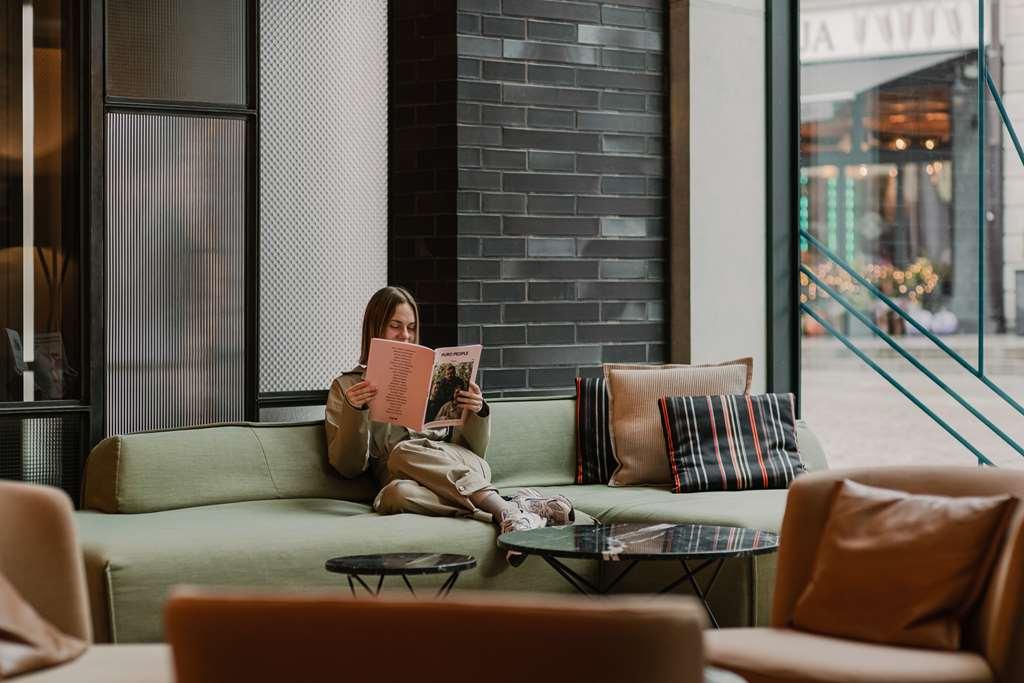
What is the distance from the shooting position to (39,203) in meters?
4.55

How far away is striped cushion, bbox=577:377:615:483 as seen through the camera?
16.1 ft

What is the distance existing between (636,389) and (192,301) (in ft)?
5.17

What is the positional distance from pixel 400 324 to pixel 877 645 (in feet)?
6.50

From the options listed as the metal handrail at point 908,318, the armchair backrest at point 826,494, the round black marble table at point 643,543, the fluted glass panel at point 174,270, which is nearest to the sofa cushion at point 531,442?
the fluted glass panel at point 174,270

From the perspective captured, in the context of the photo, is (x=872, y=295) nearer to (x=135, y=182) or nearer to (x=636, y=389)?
(x=636, y=389)

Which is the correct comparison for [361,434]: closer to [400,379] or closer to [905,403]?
[400,379]

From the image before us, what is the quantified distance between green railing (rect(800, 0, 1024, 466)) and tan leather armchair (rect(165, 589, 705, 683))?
4.38 m

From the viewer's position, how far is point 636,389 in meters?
4.88

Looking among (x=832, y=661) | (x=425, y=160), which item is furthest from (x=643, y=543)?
(x=425, y=160)

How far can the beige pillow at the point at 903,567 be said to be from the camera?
9.21ft

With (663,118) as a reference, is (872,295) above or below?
below

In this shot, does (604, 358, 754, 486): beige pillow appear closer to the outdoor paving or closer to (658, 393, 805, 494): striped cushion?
(658, 393, 805, 494): striped cushion

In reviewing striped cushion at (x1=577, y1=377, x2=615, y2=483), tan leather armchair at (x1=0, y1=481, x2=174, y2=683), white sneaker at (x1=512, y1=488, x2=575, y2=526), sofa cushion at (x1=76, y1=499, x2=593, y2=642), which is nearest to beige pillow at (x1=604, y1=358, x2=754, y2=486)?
striped cushion at (x1=577, y1=377, x2=615, y2=483)

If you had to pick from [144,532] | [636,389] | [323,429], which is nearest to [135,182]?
[323,429]
